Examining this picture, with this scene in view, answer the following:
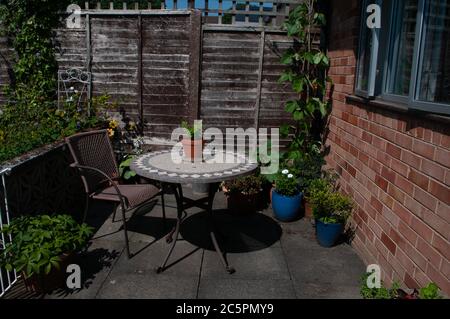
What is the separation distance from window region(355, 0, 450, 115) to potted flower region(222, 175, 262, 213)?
153cm

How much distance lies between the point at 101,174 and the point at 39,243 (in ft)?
3.39

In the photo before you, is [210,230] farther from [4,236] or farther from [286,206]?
[4,236]

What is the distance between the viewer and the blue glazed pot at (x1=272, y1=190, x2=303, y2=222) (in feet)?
13.2

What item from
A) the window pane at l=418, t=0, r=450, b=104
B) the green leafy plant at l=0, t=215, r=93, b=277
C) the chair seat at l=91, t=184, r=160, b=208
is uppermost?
the window pane at l=418, t=0, r=450, b=104

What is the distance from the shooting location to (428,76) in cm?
242

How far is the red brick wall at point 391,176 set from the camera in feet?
7.31

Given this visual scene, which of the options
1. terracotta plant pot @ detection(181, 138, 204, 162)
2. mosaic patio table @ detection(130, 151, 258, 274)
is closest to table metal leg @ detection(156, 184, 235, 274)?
mosaic patio table @ detection(130, 151, 258, 274)

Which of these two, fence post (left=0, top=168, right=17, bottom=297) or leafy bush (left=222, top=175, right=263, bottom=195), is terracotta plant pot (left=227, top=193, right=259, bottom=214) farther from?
fence post (left=0, top=168, right=17, bottom=297)

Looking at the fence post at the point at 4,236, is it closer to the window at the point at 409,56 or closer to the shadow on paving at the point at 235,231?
the shadow on paving at the point at 235,231

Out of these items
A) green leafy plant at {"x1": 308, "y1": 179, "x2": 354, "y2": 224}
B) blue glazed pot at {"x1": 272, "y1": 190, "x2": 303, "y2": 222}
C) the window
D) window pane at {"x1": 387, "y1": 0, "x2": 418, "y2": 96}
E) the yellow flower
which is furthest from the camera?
the yellow flower

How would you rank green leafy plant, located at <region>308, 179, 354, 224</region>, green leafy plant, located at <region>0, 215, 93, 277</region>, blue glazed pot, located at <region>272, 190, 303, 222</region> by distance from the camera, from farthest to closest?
blue glazed pot, located at <region>272, 190, 303, 222</region> → green leafy plant, located at <region>308, 179, 354, 224</region> → green leafy plant, located at <region>0, 215, 93, 277</region>

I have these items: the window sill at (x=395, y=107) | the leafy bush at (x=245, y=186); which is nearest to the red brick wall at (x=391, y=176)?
the window sill at (x=395, y=107)

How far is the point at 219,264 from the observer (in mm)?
3174
